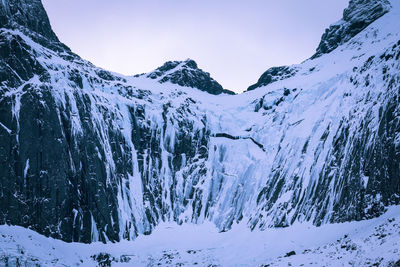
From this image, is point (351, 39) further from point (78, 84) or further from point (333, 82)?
point (78, 84)

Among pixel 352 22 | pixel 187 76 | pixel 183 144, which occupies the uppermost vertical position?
pixel 352 22

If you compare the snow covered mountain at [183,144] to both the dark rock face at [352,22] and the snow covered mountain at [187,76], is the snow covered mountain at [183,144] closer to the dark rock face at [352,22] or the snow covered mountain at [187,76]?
the dark rock face at [352,22]

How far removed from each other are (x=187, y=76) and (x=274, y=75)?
2846 cm

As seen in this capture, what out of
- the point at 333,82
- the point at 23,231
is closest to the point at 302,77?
the point at 333,82

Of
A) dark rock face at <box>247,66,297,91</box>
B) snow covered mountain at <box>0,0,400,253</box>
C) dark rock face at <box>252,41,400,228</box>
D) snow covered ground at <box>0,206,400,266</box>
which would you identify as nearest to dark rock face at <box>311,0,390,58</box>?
snow covered mountain at <box>0,0,400,253</box>

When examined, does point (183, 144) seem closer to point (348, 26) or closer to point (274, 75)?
point (274, 75)

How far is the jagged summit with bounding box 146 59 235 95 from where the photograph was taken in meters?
130

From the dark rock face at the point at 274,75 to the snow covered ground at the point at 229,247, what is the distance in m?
61.5

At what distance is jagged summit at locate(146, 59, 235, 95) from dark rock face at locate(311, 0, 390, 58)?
115 ft

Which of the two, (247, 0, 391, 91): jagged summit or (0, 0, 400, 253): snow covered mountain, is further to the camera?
(247, 0, 391, 91): jagged summit

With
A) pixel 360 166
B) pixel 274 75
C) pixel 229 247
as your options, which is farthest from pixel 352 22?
pixel 229 247

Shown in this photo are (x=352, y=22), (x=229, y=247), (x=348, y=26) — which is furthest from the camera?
(x=348, y=26)

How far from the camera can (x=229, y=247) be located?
62.3m

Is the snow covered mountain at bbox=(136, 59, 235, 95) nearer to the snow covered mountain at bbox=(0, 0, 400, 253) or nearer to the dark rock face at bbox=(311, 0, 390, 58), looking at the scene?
the snow covered mountain at bbox=(0, 0, 400, 253)
